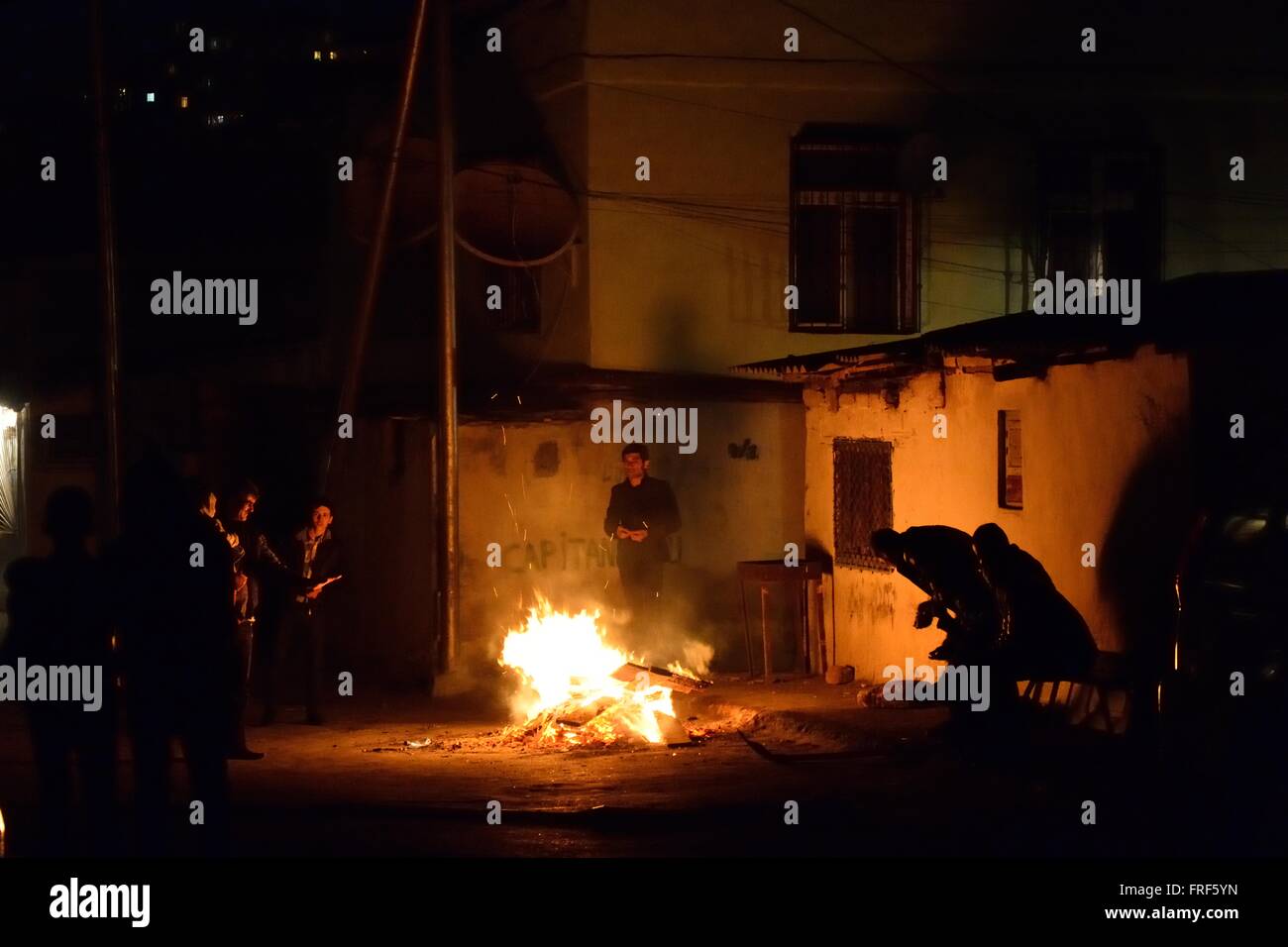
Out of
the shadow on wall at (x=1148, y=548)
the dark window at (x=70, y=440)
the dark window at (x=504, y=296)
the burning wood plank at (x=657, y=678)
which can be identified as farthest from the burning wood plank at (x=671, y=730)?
the dark window at (x=70, y=440)

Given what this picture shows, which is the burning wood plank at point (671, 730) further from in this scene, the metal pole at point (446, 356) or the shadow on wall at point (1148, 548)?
the shadow on wall at point (1148, 548)

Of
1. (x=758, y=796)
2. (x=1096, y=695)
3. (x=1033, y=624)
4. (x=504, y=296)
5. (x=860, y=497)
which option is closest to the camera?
(x=758, y=796)

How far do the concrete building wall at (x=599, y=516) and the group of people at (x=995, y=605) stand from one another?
521 cm

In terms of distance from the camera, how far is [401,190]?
1702cm

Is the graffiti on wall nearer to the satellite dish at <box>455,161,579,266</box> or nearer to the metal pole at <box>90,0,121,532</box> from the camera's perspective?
the satellite dish at <box>455,161,579,266</box>

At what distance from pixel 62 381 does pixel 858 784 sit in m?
15.4

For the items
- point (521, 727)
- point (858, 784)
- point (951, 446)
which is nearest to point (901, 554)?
point (858, 784)

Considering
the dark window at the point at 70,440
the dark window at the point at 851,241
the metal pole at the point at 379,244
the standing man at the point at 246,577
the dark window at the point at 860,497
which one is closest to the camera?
the standing man at the point at 246,577

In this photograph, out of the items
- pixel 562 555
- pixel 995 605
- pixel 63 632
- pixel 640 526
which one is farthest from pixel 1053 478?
pixel 63 632

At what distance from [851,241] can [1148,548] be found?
7.89 m

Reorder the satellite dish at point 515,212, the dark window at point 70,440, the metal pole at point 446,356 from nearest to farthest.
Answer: the metal pole at point 446,356 → the satellite dish at point 515,212 → the dark window at point 70,440

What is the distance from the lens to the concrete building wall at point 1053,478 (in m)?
10.8

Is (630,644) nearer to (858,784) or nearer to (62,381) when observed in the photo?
(858,784)

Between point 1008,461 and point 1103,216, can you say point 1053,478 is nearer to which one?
point 1008,461
